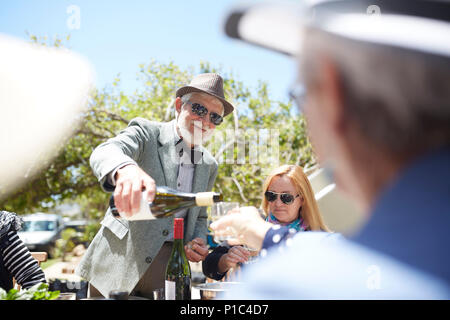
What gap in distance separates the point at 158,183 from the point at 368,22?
1.66 metres

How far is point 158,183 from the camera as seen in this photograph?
2.10 m

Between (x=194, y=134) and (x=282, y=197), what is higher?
(x=194, y=134)

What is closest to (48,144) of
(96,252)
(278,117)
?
(278,117)

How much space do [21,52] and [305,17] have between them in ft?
28.1

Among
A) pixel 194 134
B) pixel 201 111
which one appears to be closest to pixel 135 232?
pixel 194 134

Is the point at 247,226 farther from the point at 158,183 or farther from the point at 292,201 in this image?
the point at 292,201

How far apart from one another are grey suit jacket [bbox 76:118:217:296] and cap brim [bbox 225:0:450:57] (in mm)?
1236

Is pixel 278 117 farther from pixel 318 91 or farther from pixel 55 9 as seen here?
pixel 318 91

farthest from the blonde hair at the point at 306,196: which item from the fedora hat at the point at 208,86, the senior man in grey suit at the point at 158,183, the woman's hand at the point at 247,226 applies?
the woman's hand at the point at 247,226

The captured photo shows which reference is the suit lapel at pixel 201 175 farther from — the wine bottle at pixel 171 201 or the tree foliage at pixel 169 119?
the tree foliage at pixel 169 119

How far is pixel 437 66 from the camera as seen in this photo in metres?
0.52

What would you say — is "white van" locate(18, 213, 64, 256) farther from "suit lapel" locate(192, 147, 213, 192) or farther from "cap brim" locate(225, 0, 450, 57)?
"cap brim" locate(225, 0, 450, 57)

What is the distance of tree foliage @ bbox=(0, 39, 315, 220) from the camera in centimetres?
790

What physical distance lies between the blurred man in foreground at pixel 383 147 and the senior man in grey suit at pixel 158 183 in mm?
1249
